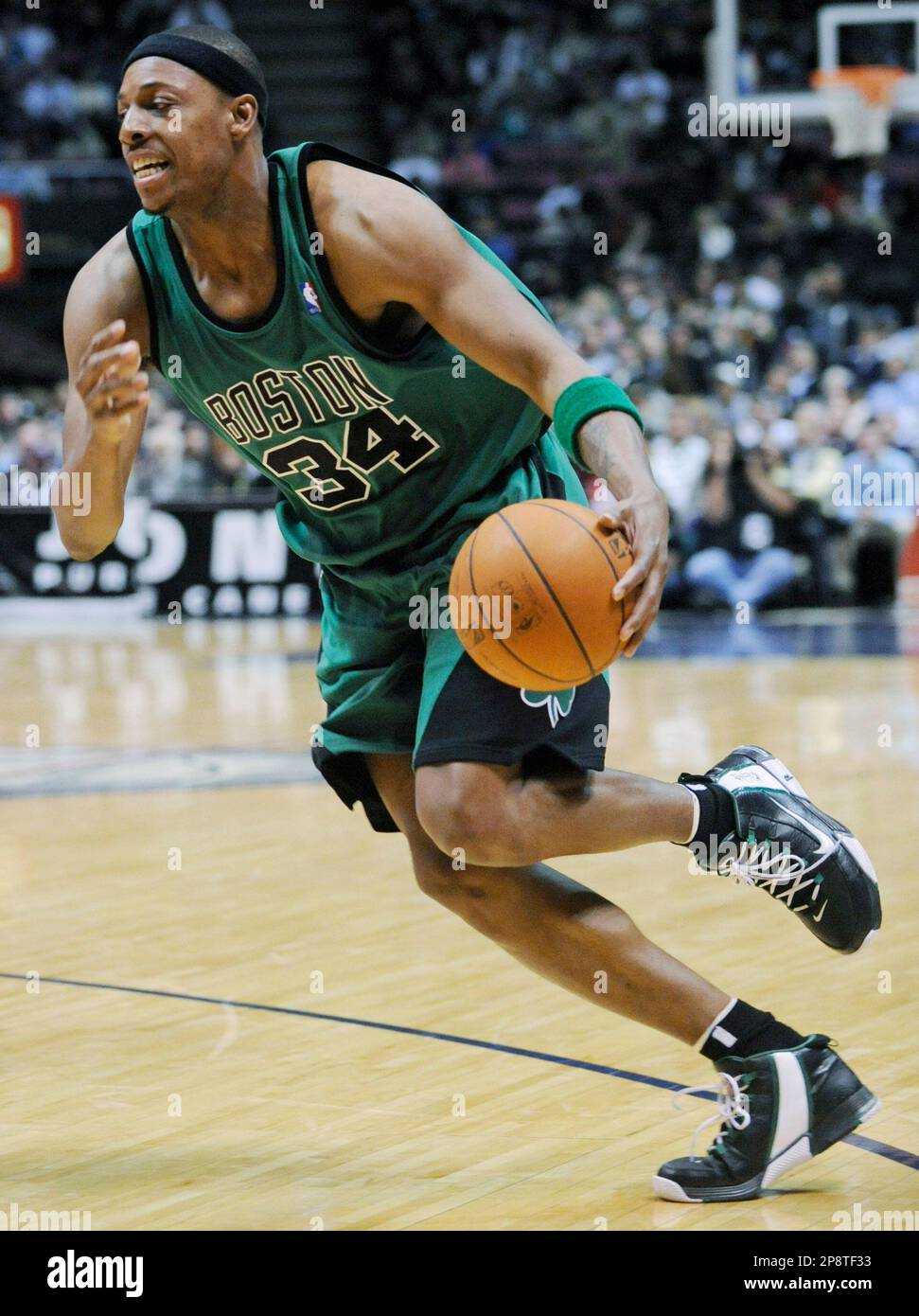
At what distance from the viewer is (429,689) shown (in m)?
3.32

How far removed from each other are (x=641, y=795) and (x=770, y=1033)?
0.46 metres

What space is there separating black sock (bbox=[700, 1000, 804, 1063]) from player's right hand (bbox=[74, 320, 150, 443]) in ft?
4.65

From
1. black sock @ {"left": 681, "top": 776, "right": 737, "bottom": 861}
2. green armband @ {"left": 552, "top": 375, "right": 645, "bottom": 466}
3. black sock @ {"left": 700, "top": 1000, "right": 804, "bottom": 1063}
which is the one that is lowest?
black sock @ {"left": 700, "top": 1000, "right": 804, "bottom": 1063}

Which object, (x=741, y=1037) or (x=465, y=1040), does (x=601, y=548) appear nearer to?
(x=741, y=1037)

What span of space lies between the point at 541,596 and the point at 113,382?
2.52ft

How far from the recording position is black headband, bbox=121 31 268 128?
125 inches

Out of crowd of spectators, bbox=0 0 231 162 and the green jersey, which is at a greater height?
crowd of spectators, bbox=0 0 231 162

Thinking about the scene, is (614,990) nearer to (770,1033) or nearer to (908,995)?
(770,1033)

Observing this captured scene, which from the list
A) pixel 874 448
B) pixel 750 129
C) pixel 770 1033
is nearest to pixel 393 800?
pixel 770 1033

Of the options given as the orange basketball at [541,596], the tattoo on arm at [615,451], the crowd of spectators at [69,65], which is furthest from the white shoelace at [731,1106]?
the crowd of spectators at [69,65]

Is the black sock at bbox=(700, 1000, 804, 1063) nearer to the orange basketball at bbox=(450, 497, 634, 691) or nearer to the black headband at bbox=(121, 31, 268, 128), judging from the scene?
the orange basketball at bbox=(450, 497, 634, 691)

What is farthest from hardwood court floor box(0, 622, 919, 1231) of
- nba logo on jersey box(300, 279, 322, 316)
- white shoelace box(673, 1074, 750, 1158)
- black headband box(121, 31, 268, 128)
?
black headband box(121, 31, 268, 128)

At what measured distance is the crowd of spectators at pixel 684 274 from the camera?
48.3 feet

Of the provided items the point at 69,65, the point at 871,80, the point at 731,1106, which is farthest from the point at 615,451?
the point at 69,65
